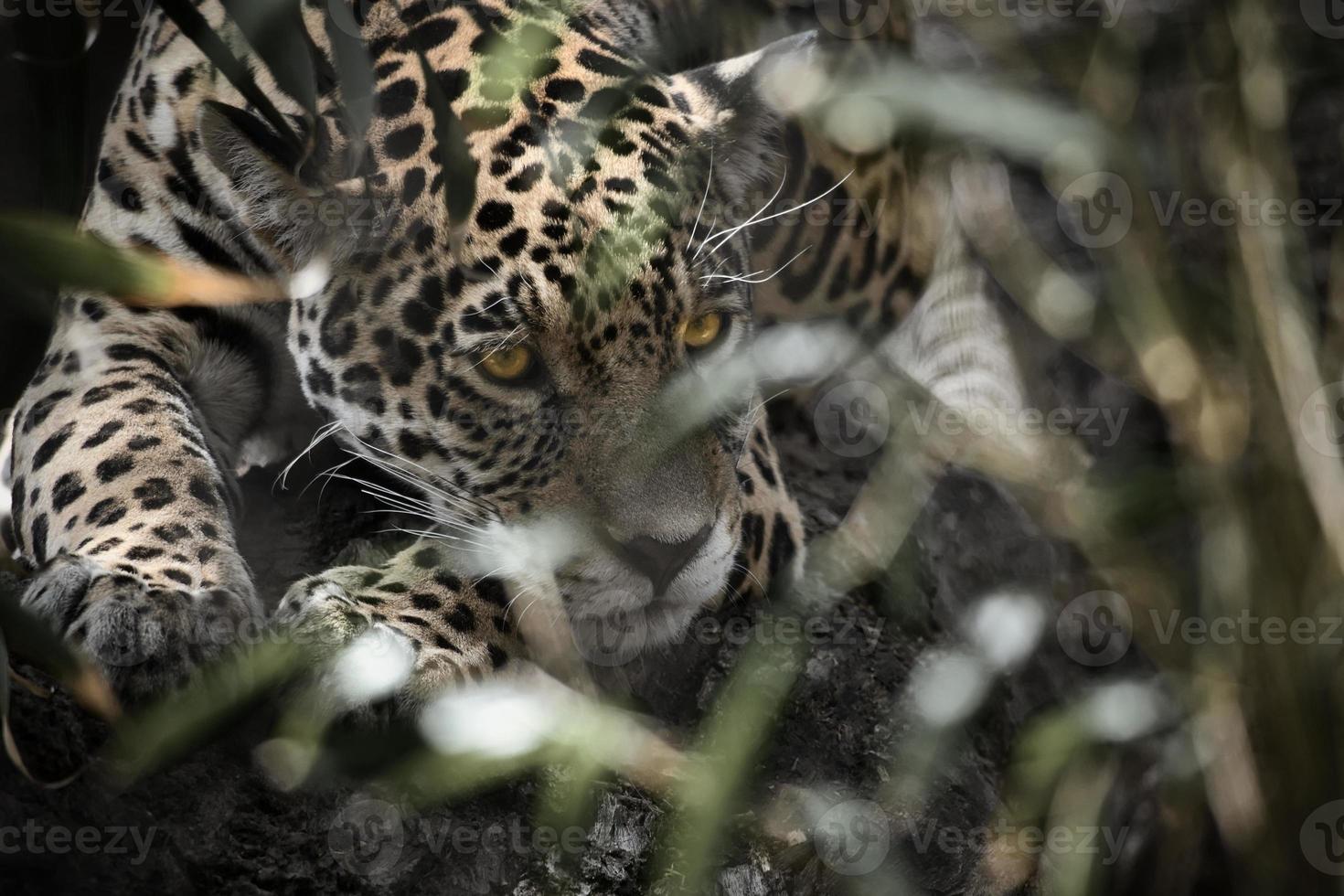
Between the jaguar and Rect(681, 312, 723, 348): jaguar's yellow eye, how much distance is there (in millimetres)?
10

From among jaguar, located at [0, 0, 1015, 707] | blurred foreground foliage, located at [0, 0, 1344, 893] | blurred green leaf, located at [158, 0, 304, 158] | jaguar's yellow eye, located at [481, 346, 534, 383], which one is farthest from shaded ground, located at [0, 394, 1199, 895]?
blurred green leaf, located at [158, 0, 304, 158]

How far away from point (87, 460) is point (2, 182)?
39.0 inches

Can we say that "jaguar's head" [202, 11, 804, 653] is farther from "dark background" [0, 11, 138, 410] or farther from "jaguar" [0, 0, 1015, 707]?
"dark background" [0, 11, 138, 410]

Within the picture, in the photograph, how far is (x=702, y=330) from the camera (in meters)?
2.68

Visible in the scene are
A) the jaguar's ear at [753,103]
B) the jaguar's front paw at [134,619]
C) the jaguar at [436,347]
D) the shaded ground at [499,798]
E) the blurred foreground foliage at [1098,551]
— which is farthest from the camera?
the jaguar's ear at [753,103]

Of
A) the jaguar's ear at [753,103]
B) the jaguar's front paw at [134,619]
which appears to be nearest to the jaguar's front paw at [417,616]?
the jaguar's front paw at [134,619]

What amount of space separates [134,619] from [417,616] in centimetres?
51

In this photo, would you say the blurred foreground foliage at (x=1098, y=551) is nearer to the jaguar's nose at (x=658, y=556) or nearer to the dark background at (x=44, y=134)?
the dark background at (x=44, y=134)

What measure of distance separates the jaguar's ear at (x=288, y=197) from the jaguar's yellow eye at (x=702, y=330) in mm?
649

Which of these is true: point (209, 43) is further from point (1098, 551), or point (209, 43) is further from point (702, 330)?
point (1098, 551)

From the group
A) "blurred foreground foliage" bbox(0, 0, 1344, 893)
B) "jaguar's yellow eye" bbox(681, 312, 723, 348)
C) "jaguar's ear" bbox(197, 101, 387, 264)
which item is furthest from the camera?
"jaguar's yellow eye" bbox(681, 312, 723, 348)

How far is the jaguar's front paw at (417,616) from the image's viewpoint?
2166mm

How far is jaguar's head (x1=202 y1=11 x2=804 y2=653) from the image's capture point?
2402 millimetres

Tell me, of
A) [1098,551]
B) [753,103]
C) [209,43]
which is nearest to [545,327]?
[209,43]
